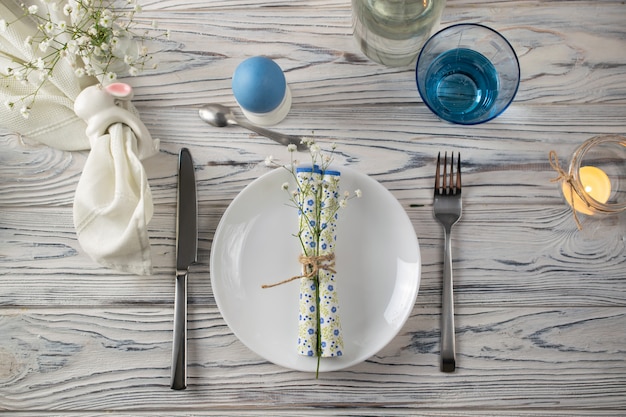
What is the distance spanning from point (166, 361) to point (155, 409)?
9 cm

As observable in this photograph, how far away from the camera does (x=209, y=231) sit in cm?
96

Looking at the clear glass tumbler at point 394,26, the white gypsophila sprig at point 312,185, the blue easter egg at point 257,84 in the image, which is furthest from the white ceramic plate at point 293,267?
the clear glass tumbler at point 394,26

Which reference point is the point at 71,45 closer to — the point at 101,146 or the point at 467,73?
the point at 101,146

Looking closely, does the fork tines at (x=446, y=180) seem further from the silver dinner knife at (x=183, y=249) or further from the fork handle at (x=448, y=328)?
the silver dinner knife at (x=183, y=249)

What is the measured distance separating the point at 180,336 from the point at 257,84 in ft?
1.48

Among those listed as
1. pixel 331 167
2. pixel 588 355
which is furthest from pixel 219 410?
pixel 588 355

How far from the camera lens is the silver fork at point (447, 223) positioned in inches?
36.0

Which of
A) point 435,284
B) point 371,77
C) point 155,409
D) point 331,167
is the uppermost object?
point 371,77

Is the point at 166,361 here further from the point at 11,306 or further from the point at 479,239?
the point at 479,239

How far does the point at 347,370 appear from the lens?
939 millimetres

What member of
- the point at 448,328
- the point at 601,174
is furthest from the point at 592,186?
the point at 448,328

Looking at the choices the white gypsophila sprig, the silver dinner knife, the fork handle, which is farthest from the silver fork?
the silver dinner knife

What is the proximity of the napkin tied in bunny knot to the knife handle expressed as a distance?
65 millimetres

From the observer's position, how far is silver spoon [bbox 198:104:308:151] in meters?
0.95
